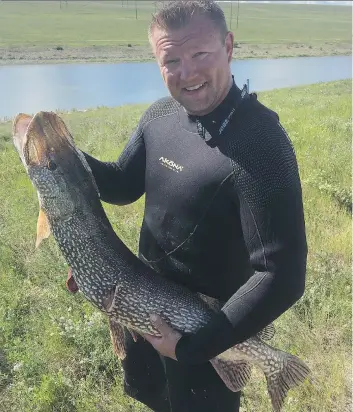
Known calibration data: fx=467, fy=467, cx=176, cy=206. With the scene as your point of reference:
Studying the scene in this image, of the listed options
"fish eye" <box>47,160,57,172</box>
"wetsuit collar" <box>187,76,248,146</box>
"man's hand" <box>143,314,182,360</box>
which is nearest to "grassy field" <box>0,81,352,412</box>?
"man's hand" <box>143,314,182,360</box>

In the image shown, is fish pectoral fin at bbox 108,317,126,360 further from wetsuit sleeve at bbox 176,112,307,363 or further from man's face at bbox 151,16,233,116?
man's face at bbox 151,16,233,116

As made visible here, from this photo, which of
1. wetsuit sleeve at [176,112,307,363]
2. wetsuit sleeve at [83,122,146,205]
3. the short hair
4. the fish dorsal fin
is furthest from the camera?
wetsuit sleeve at [83,122,146,205]

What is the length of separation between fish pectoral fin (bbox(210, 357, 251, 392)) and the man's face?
134 centimetres

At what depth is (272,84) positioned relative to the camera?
3659 centimetres

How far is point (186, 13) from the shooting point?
232cm

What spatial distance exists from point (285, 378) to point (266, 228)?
39.2 inches

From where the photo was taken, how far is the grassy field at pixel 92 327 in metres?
3.57

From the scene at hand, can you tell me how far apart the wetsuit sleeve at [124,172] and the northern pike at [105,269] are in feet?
0.99

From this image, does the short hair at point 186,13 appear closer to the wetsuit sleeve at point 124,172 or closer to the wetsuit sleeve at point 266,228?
the wetsuit sleeve at point 266,228

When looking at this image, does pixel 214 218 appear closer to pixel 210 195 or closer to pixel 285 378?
pixel 210 195

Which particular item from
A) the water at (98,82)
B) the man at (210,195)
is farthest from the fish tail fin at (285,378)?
the water at (98,82)

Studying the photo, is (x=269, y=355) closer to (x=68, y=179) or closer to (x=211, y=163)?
(x=211, y=163)

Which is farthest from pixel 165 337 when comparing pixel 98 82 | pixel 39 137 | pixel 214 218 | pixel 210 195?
pixel 98 82

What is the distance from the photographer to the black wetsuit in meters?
2.09
